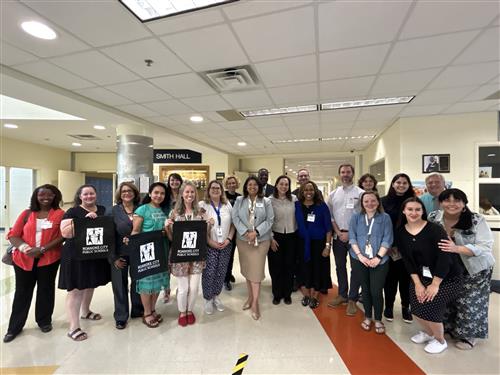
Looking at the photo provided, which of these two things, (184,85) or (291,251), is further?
(184,85)

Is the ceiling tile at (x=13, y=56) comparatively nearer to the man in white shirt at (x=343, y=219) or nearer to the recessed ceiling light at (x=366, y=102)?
the man in white shirt at (x=343, y=219)

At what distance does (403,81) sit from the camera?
3082mm

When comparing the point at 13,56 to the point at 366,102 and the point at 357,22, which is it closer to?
the point at 357,22

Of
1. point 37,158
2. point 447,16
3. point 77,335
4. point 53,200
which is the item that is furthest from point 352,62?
point 37,158

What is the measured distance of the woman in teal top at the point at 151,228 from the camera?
252cm

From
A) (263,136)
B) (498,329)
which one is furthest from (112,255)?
(263,136)

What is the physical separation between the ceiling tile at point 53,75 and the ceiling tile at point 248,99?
5.94 ft

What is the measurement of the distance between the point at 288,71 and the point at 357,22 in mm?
935

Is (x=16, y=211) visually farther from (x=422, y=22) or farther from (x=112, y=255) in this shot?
(x=422, y=22)

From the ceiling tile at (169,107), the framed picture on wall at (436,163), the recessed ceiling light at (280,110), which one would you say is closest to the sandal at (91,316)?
the ceiling tile at (169,107)

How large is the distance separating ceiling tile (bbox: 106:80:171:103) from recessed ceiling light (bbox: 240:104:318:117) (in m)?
1.45

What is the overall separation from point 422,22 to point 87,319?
433cm

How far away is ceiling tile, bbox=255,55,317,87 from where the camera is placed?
259cm

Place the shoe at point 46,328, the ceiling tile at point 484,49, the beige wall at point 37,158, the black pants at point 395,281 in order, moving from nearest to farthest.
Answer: the ceiling tile at point 484,49 → the shoe at point 46,328 → the black pants at point 395,281 → the beige wall at point 37,158
